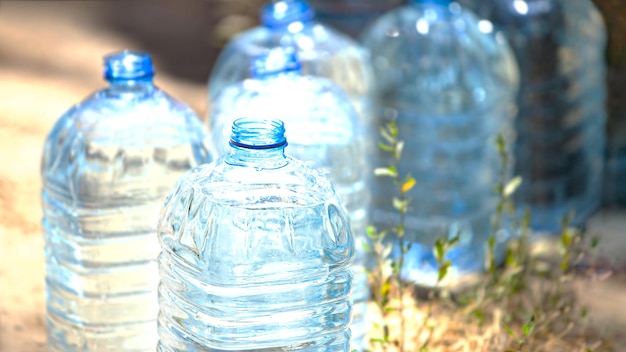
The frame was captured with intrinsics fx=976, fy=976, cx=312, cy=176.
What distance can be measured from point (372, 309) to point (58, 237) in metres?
1.29

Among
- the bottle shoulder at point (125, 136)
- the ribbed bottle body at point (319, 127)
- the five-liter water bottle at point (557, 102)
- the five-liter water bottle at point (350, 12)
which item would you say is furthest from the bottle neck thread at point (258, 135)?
the five-liter water bottle at point (350, 12)

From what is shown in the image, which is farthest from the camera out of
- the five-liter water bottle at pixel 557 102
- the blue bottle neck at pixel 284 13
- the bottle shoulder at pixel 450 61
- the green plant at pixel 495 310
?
the five-liter water bottle at pixel 557 102

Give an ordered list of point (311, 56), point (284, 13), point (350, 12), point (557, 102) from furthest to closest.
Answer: point (350, 12), point (557, 102), point (311, 56), point (284, 13)

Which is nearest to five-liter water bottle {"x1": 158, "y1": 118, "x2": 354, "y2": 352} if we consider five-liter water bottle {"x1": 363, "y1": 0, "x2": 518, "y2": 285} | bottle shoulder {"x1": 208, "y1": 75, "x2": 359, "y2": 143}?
bottle shoulder {"x1": 208, "y1": 75, "x2": 359, "y2": 143}

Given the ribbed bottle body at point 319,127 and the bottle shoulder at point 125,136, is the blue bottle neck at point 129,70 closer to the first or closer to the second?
the bottle shoulder at point 125,136

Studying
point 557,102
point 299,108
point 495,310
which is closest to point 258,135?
point 299,108

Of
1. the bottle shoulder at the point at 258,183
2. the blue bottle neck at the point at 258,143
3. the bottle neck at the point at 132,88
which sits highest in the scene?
the blue bottle neck at the point at 258,143

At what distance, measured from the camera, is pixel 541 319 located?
9.92 ft

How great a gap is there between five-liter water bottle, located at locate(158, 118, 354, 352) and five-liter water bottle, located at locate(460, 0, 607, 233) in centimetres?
242

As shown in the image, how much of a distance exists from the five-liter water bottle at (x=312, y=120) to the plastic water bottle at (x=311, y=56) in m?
0.75

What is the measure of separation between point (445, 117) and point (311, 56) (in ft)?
2.25

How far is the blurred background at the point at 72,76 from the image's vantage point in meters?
3.79

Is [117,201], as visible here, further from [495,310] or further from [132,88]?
[495,310]

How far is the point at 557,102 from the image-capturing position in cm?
455
